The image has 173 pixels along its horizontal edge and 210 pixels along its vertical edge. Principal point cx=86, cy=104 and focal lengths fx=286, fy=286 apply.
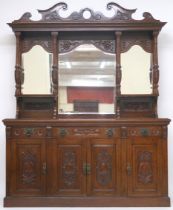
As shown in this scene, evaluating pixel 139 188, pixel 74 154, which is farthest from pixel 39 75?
pixel 139 188

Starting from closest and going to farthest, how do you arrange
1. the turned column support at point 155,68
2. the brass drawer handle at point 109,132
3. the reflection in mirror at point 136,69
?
the brass drawer handle at point 109,132, the turned column support at point 155,68, the reflection in mirror at point 136,69

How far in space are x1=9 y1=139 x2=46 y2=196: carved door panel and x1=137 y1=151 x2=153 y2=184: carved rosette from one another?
108 centimetres

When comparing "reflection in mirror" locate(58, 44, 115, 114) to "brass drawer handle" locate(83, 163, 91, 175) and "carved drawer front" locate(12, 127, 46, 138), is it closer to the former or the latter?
"carved drawer front" locate(12, 127, 46, 138)

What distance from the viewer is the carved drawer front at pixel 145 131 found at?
3209mm

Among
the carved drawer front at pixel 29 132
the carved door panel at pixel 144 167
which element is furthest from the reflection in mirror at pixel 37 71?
the carved door panel at pixel 144 167

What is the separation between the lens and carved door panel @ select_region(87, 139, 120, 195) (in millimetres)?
3219

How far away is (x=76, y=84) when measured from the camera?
359 centimetres

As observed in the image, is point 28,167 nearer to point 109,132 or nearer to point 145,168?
point 109,132

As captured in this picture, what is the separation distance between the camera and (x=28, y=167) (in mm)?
3240

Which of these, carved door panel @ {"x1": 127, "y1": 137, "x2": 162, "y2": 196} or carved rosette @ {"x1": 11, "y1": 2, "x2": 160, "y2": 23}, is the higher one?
carved rosette @ {"x1": 11, "y1": 2, "x2": 160, "y2": 23}

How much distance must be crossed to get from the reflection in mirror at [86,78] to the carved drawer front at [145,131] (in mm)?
473

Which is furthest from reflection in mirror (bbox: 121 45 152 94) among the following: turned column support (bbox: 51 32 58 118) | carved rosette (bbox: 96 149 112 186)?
carved rosette (bbox: 96 149 112 186)

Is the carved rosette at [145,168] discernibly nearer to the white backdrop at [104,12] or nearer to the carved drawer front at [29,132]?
the white backdrop at [104,12]

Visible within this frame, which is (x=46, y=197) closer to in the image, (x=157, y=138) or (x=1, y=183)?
(x=1, y=183)
